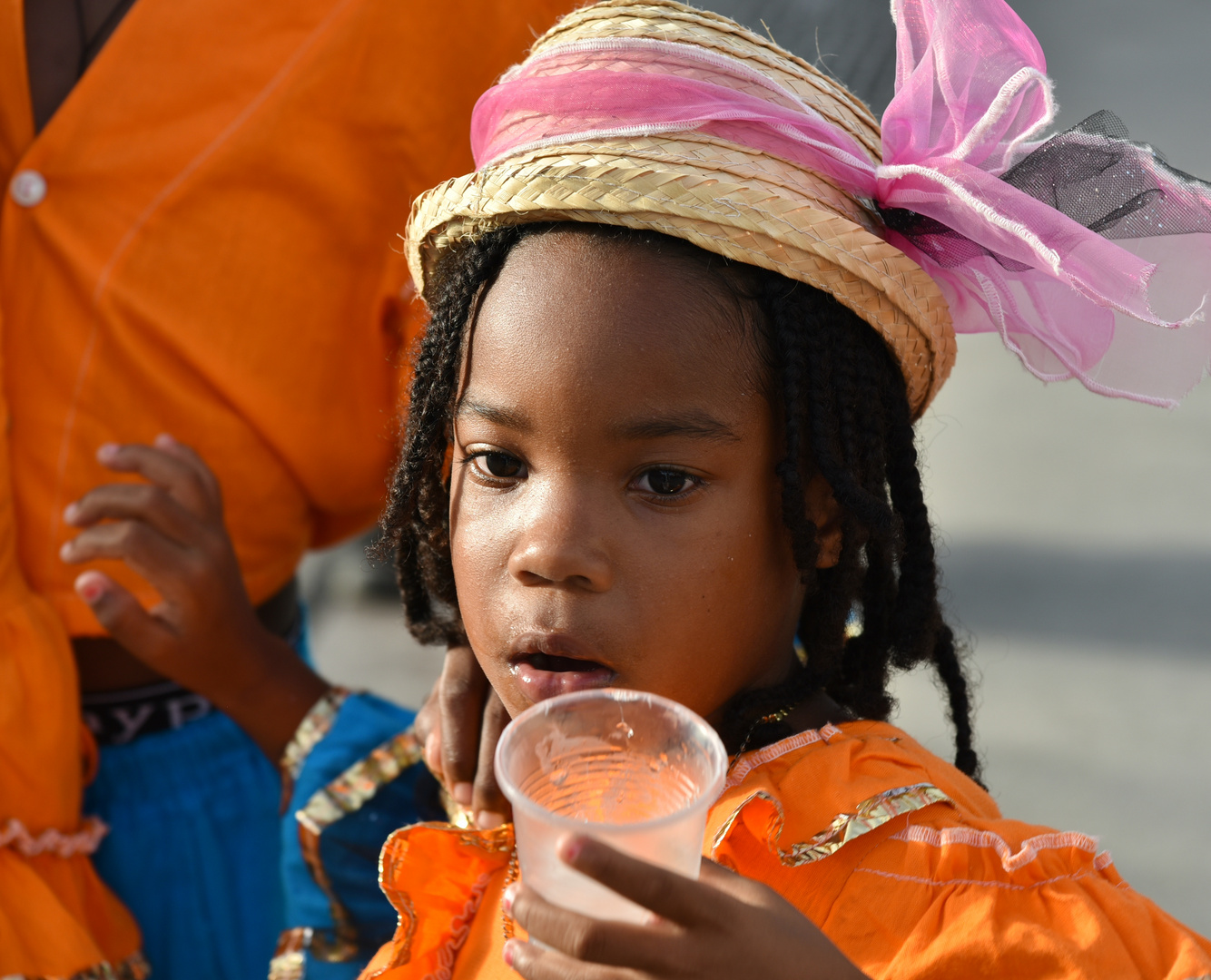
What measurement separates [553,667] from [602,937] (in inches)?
17.4

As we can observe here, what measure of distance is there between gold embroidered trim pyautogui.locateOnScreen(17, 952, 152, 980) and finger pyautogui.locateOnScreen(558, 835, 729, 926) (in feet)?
3.91

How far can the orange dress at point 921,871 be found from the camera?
50.0 inches

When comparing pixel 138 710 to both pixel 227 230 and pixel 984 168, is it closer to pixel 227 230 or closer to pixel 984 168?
pixel 227 230

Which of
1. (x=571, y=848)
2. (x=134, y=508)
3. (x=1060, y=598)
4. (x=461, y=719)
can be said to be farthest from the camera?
(x=1060, y=598)

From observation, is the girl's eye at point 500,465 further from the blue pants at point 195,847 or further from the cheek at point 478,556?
the blue pants at point 195,847

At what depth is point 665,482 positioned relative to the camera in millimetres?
1407

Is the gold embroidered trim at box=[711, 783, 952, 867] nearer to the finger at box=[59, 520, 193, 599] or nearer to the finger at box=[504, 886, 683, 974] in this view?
the finger at box=[504, 886, 683, 974]

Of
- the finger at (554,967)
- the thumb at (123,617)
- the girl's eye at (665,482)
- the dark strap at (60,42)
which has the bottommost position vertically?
the thumb at (123,617)

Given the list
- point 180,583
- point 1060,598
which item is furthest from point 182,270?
point 1060,598

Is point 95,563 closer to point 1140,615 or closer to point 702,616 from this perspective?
point 702,616

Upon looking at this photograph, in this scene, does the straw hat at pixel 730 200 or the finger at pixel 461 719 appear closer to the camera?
the straw hat at pixel 730 200

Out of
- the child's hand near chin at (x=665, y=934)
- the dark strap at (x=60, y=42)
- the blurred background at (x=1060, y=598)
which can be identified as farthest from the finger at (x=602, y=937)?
the blurred background at (x=1060, y=598)

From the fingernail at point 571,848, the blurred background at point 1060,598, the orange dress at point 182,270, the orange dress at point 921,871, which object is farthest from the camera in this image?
the blurred background at point 1060,598

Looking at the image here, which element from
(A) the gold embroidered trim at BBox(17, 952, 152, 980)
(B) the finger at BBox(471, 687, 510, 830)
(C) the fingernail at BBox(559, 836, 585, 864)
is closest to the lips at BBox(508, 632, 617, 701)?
(B) the finger at BBox(471, 687, 510, 830)
